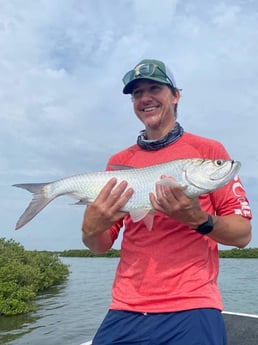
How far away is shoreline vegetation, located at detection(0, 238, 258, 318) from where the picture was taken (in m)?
20.7

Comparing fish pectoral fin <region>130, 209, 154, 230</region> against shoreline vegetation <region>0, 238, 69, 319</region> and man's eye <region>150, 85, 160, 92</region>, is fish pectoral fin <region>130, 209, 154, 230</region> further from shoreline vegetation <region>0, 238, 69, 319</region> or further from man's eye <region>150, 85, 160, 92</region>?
shoreline vegetation <region>0, 238, 69, 319</region>

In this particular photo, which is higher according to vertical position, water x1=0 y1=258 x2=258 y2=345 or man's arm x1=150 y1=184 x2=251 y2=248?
man's arm x1=150 y1=184 x2=251 y2=248

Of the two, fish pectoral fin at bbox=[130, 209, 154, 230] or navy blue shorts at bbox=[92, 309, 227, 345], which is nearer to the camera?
navy blue shorts at bbox=[92, 309, 227, 345]

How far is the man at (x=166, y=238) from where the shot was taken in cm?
285

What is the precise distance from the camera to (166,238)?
304 cm

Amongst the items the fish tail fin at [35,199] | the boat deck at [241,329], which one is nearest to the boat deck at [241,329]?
the boat deck at [241,329]

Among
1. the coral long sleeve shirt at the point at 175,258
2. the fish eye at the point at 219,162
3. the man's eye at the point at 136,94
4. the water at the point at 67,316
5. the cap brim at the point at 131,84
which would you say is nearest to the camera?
the coral long sleeve shirt at the point at 175,258

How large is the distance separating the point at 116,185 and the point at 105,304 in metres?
21.9

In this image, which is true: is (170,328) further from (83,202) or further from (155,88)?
(155,88)

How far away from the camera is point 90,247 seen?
3.51 metres

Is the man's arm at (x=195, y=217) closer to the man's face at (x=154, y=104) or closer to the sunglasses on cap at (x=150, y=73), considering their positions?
the man's face at (x=154, y=104)

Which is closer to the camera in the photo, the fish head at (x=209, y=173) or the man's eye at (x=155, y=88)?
the fish head at (x=209, y=173)

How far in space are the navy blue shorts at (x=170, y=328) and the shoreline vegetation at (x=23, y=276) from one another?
14.1 meters

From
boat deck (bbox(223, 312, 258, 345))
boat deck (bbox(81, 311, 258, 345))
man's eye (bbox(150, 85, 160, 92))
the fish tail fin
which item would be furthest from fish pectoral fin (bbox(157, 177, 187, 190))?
boat deck (bbox(223, 312, 258, 345))
